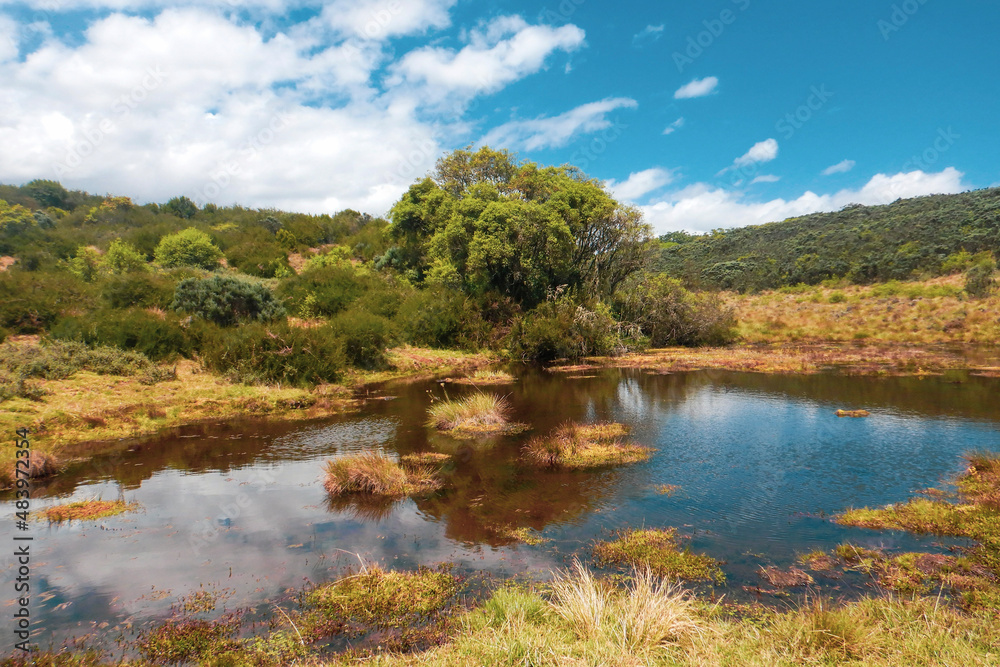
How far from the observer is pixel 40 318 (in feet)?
70.5

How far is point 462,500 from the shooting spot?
10000 mm

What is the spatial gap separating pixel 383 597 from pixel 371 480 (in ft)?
14.2

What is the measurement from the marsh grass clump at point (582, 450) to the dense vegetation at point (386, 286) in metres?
11.8

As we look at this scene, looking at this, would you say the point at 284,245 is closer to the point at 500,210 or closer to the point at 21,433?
the point at 500,210

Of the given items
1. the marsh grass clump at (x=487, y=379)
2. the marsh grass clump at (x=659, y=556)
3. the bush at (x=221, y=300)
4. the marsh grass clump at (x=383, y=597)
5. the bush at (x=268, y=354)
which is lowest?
the marsh grass clump at (x=659, y=556)

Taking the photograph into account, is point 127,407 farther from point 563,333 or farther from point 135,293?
point 563,333

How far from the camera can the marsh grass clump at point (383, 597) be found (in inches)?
240

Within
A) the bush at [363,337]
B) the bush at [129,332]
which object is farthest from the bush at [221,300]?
the bush at [363,337]

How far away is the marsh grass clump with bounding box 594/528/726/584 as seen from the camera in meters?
6.90

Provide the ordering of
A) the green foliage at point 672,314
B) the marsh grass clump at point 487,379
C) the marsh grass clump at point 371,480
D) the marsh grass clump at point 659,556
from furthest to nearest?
the green foliage at point 672,314, the marsh grass clump at point 487,379, the marsh grass clump at point 371,480, the marsh grass clump at point 659,556

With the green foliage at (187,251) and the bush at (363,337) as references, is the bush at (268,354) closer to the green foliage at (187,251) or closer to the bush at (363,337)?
the bush at (363,337)

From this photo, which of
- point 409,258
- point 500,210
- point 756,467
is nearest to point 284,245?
point 409,258

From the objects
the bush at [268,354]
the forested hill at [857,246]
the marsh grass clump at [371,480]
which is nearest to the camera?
the marsh grass clump at [371,480]

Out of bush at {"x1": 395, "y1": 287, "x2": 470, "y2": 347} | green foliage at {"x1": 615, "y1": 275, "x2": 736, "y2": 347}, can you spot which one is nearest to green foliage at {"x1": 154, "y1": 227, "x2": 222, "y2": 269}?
bush at {"x1": 395, "y1": 287, "x2": 470, "y2": 347}
